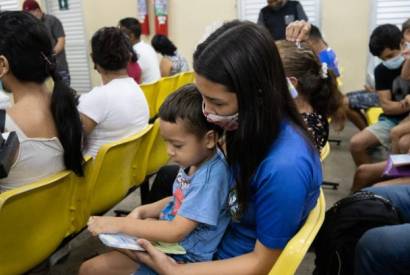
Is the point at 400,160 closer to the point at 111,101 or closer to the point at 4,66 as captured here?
the point at 111,101

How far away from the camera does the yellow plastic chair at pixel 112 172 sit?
160 centimetres

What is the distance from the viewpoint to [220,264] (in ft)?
3.36

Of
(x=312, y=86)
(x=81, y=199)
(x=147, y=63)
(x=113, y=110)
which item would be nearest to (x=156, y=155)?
(x=113, y=110)

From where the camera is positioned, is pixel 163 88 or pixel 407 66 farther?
pixel 163 88

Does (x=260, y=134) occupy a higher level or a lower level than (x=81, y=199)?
A: higher

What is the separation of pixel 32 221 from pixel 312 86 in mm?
1195

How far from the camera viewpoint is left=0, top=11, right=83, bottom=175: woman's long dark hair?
1438 mm

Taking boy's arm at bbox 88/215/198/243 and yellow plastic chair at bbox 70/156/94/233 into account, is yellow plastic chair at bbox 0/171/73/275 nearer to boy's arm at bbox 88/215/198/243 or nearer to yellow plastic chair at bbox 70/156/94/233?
yellow plastic chair at bbox 70/156/94/233

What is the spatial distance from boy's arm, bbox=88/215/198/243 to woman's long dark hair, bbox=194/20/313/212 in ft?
0.80

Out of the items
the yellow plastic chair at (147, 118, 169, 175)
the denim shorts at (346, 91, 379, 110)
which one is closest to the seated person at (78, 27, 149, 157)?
the yellow plastic chair at (147, 118, 169, 175)

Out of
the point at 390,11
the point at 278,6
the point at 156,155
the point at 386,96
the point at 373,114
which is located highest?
the point at 278,6

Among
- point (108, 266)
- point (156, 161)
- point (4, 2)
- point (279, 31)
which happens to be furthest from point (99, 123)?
point (4, 2)

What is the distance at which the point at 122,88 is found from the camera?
205 centimetres

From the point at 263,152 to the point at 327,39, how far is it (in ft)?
14.0
